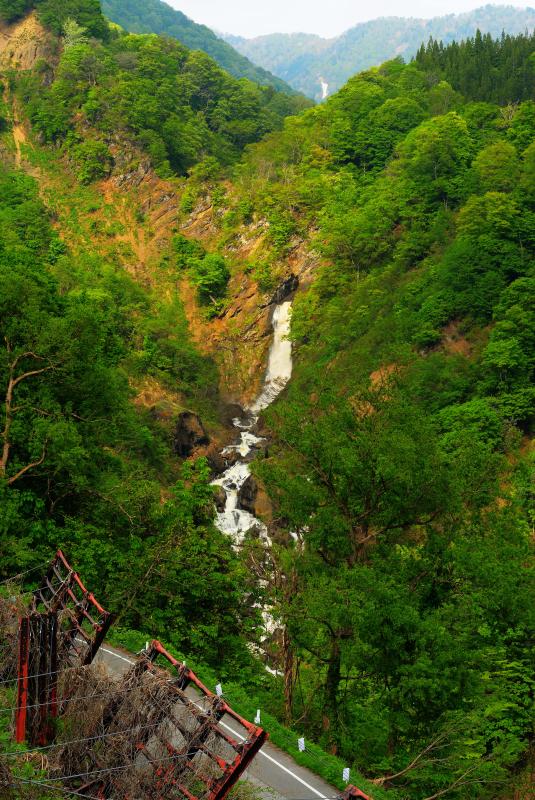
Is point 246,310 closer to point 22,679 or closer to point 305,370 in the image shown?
point 305,370

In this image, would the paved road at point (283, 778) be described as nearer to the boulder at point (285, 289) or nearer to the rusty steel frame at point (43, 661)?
the rusty steel frame at point (43, 661)

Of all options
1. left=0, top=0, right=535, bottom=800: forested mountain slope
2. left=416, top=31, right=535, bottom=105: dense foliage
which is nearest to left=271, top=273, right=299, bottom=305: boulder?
left=0, top=0, right=535, bottom=800: forested mountain slope

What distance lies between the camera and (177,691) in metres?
10.2

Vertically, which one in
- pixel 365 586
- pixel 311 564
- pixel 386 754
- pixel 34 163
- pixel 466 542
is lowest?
pixel 386 754

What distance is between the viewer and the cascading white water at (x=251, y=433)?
46.2 m

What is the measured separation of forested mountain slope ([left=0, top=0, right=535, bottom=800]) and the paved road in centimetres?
205

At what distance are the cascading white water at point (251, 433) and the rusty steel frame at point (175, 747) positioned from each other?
31345 millimetres

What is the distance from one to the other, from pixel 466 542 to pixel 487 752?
5.07 meters

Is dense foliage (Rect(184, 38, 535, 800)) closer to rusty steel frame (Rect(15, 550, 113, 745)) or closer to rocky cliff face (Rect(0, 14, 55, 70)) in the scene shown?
rusty steel frame (Rect(15, 550, 113, 745))

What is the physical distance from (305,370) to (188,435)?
10.5 m

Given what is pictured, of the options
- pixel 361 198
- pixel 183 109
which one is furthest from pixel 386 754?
pixel 183 109

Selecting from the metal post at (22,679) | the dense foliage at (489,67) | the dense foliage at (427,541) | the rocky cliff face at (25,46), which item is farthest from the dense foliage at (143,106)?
the metal post at (22,679)

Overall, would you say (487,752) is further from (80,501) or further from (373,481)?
(80,501)

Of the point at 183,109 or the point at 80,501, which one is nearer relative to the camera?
the point at 80,501
